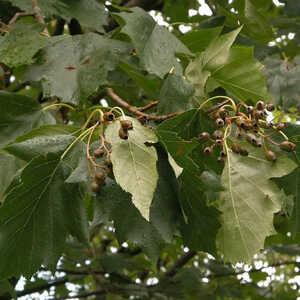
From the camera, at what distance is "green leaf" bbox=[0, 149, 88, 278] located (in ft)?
4.11

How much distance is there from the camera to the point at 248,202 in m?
1.15

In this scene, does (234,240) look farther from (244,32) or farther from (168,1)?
(168,1)

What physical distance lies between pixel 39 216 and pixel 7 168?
255 mm

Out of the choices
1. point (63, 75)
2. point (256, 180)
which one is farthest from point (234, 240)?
point (63, 75)

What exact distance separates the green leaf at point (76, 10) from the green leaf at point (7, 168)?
22.7 inches

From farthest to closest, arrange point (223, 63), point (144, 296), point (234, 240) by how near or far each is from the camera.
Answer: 1. point (144, 296)
2. point (223, 63)
3. point (234, 240)

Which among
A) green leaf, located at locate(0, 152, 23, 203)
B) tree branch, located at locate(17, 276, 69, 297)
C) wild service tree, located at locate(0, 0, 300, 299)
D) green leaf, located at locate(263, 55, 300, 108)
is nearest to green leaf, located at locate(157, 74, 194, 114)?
wild service tree, located at locate(0, 0, 300, 299)

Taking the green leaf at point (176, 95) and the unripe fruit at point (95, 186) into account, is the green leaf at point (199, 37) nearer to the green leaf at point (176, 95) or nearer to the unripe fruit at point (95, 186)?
the green leaf at point (176, 95)

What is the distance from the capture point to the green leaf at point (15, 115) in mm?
1512

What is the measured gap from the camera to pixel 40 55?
1.59 meters

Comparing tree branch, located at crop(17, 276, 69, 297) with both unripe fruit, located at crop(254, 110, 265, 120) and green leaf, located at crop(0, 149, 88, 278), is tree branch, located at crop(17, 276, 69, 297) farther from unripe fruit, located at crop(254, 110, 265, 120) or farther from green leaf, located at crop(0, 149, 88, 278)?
unripe fruit, located at crop(254, 110, 265, 120)

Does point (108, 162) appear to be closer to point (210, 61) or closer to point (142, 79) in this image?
point (210, 61)

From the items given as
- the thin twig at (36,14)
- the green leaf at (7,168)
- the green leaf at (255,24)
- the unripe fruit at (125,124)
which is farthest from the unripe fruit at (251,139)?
the thin twig at (36,14)

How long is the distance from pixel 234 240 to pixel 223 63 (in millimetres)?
502
